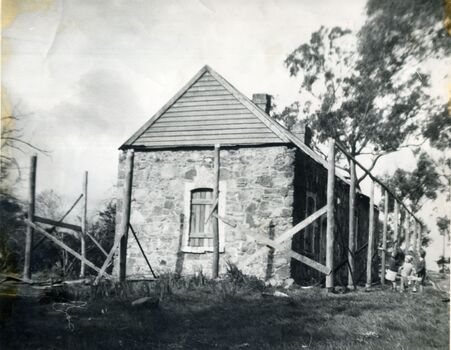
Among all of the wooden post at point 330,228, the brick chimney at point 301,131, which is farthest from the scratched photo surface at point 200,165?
the brick chimney at point 301,131

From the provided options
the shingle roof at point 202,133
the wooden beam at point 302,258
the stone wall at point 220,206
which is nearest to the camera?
the wooden beam at point 302,258

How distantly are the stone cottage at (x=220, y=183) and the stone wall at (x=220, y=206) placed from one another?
0.02 metres

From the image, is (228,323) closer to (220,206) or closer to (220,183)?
(220,206)

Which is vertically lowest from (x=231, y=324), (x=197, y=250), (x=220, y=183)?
(x=231, y=324)

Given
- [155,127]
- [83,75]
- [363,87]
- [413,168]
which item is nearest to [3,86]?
[83,75]

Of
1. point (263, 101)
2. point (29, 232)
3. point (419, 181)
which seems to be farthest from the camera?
point (419, 181)

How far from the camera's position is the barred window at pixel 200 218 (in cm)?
1173

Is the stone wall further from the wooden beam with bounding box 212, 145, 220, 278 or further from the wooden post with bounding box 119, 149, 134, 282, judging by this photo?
the wooden post with bounding box 119, 149, 134, 282

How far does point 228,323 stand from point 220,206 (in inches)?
196

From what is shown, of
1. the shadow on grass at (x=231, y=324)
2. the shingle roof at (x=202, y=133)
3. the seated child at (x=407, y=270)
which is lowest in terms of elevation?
the shadow on grass at (x=231, y=324)

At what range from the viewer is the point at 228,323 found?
6789mm

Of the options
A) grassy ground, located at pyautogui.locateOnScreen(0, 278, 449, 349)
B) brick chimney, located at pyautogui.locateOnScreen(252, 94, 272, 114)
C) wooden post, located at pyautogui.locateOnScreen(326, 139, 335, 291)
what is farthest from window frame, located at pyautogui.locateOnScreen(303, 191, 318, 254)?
grassy ground, located at pyautogui.locateOnScreen(0, 278, 449, 349)

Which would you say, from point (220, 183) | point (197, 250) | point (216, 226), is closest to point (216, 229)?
point (216, 226)

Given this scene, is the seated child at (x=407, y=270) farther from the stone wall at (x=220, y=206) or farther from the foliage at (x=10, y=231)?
the foliage at (x=10, y=231)
